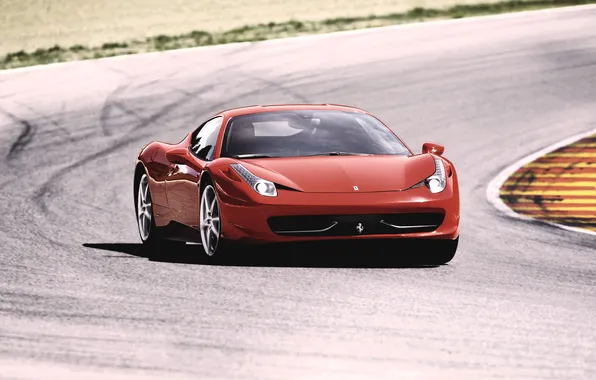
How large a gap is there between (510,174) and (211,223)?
26.3 ft

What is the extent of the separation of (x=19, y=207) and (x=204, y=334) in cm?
766

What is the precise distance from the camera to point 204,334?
6551 mm

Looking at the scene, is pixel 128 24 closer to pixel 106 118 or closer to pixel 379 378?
pixel 106 118

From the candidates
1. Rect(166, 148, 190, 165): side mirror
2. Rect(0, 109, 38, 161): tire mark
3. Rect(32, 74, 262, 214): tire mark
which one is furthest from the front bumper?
Rect(0, 109, 38, 161): tire mark

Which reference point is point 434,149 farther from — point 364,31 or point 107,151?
point 364,31

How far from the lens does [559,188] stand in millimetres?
15500

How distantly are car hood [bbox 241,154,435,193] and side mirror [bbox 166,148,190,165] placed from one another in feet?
2.82

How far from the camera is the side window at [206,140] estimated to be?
10.1 meters

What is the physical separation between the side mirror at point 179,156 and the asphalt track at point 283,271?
73cm

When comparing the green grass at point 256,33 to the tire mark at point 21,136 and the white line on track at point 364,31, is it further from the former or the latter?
the tire mark at point 21,136

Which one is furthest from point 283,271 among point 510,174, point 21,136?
point 21,136

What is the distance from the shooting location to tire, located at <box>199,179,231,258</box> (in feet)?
30.6

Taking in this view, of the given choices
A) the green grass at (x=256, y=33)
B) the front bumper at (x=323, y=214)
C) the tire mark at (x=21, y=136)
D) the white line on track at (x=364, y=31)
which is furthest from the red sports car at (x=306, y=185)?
the green grass at (x=256, y=33)

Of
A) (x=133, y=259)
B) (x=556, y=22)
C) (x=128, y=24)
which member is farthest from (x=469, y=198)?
(x=128, y=24)
